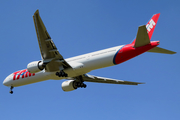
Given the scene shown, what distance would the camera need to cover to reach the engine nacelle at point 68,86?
29406mm

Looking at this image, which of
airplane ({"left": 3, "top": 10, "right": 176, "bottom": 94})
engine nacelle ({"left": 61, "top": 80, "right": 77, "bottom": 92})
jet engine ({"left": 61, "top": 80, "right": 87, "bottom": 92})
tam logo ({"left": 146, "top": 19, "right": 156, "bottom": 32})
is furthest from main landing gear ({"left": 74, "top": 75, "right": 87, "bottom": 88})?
tam logo ({"left": 146, "top": 19, "right": 156, "bottom": 32})

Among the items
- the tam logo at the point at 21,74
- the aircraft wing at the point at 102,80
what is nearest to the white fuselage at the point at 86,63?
the tam logo at the point at 21,74

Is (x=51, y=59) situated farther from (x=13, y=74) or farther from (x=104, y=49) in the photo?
(x=13, y=74)

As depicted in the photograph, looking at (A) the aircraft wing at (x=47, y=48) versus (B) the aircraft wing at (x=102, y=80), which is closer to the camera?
(A) the aircraft wing at (x=47, y=48)

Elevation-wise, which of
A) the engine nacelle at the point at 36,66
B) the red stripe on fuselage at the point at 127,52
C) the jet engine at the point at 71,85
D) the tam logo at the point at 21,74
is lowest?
the red stripe on fuselage at the point at 127,52

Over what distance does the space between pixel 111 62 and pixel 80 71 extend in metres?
→ 3.50

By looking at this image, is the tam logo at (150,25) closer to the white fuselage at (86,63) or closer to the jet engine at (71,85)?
the white fuselage at (86,63)

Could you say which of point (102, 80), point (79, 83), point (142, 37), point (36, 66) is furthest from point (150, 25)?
point (36, 66)

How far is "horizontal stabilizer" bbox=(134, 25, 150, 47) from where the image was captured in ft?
68.6

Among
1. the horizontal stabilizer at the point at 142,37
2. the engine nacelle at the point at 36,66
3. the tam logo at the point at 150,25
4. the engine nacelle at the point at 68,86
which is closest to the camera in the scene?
the horizontal stabilizer at the point at 142,37

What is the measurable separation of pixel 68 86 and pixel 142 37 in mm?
11652

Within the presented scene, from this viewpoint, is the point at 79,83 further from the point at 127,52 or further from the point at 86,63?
the point at 127,52

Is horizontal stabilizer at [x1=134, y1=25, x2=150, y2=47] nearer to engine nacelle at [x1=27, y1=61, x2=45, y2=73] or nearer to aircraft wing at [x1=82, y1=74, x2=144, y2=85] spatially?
aircraft wing at [x1=82, y1=74, x2=144, y2=85]

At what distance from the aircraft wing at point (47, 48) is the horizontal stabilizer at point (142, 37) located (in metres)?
7.45
